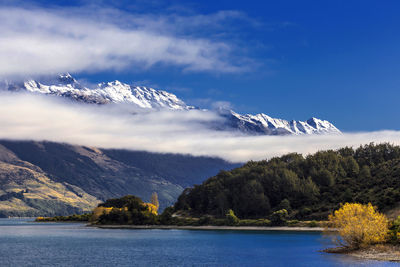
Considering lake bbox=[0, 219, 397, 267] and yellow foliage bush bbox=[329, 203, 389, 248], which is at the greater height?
yellow foliage bush bbox=[329, 203, 389, 248]

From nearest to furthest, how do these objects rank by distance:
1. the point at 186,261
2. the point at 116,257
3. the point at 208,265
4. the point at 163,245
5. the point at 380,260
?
the point at 380,260
the point at 208,265
the point at 186,261
the point at 116,257
the point at 163,245

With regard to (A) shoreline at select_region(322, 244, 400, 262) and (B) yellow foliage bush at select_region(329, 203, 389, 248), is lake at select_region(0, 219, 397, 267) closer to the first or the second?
(A) shoreline at select_region(322, 244, 400, 262)

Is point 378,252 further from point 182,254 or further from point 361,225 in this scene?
point 182,254

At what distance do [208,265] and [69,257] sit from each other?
37742mm

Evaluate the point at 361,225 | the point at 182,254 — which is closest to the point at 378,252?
the point at 361,225

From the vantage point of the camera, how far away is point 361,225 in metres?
107

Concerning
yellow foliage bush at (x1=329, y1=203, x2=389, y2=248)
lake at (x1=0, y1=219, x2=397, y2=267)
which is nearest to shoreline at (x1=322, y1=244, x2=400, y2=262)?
yellow foliage bush at (x1=329, y1=203, x2=389, y2=248)

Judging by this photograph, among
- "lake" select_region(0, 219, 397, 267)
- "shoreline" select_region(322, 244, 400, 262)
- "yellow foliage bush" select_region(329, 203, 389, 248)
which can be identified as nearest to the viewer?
Result: "shoreline" select_region(322, 244, 400, 262)

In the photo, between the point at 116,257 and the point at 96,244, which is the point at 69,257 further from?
the point at 96,244

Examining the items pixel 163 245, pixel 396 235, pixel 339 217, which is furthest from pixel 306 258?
pixel 163 245

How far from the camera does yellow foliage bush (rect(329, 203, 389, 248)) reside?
107 meters

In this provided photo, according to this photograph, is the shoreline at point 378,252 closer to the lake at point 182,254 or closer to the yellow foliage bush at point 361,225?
the yellow foliage bush at point 361,225

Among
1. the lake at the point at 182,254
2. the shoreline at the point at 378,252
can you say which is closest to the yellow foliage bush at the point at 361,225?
the shoreline at the point at 378,252

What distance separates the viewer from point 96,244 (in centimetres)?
15388
